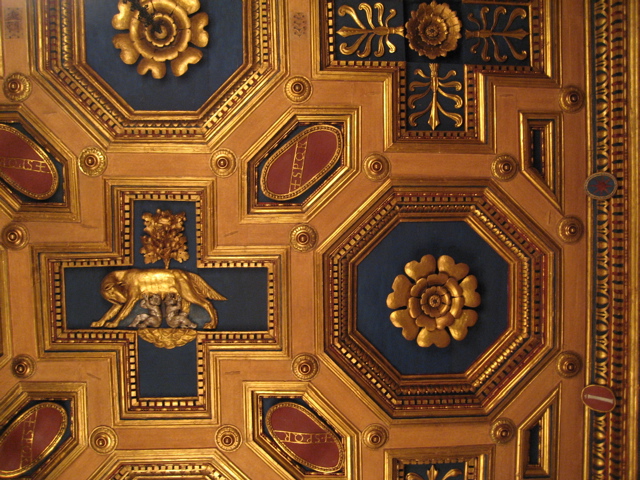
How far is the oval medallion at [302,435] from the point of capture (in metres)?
4.32

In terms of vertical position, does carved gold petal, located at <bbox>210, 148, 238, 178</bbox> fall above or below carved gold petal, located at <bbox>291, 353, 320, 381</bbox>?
above

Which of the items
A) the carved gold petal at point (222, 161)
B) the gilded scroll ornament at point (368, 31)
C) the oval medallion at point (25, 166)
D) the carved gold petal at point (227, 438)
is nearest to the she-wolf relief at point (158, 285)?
the carved gold petal at point (222, 161)

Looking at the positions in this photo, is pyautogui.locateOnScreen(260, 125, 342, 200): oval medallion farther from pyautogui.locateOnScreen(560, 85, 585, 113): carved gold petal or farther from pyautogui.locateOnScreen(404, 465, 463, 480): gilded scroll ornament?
pyautogui.locateOnScreen(404, 465, 463, 480): gilded scroll ornament

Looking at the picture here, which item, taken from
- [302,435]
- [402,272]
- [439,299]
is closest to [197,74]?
[402,272]

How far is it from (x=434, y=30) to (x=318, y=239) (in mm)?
1965

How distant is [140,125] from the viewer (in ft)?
13.5

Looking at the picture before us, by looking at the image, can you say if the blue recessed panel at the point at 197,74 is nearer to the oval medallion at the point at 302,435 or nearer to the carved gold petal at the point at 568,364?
the oval medallion at the point at 302,435

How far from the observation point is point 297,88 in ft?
13.4

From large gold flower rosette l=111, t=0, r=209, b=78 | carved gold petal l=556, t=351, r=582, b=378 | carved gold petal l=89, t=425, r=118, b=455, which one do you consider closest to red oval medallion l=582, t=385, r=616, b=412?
carved gold petal l=556, t=351, r=582, b=378

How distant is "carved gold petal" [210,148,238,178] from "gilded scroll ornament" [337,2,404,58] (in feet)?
4.12

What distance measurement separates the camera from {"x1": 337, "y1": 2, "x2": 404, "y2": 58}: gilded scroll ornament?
4109mm

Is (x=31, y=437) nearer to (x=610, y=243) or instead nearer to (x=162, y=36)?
(x=162, y=36)

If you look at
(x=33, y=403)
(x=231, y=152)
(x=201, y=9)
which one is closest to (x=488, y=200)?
(x=231, y=152)

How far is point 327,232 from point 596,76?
8.39 ft
